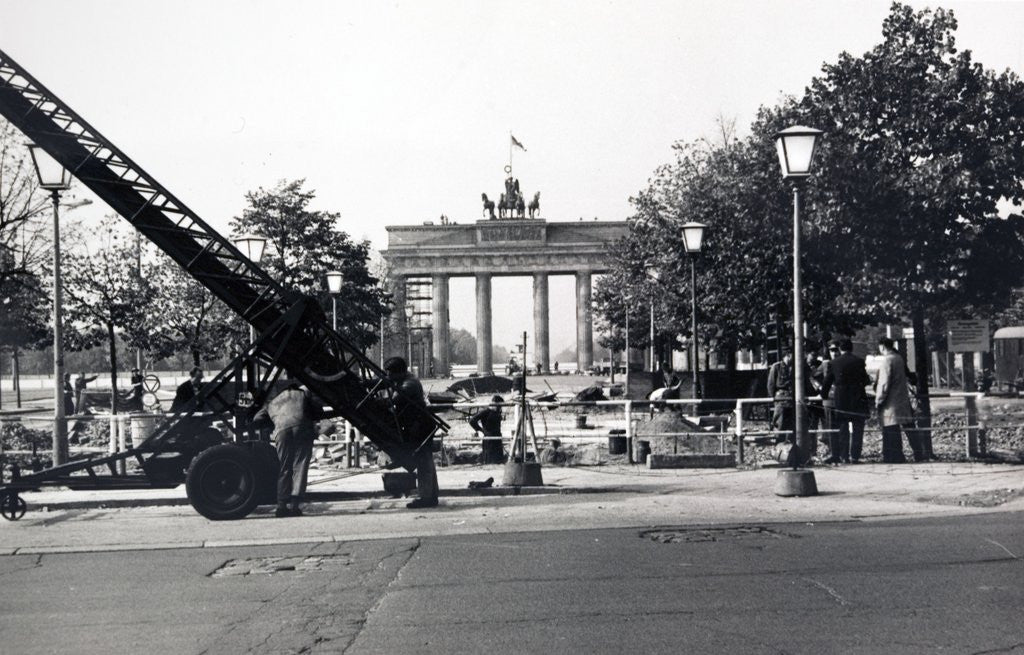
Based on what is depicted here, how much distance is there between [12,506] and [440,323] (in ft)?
283

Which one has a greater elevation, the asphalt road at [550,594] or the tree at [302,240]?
the tree at [302,240]

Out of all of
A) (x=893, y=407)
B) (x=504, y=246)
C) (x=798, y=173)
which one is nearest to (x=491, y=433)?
(x=893, y=407)

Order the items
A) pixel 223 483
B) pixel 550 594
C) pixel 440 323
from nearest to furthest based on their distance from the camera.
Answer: pixel 550 594 → pixel 223 483 → pixel 440 323

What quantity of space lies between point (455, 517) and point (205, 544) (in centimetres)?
269

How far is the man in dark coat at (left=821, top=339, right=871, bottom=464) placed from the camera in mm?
16188

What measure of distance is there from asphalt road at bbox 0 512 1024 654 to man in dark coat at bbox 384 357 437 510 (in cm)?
272

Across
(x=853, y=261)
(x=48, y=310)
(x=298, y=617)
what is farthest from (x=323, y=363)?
(x=48, y=310)

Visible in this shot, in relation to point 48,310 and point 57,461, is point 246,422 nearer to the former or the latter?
point 57,461

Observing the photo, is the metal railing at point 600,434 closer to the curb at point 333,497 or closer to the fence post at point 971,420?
the fence post at point 971,420

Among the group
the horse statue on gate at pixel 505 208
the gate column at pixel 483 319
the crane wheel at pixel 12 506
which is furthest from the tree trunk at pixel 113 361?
the horse statue on gate at pixel 505 208

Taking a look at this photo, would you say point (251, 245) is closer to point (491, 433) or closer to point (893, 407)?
point (491, 433)

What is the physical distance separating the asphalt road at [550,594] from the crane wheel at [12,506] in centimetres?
297

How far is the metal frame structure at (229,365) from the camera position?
39.5 ft

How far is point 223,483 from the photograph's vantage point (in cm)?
1171
